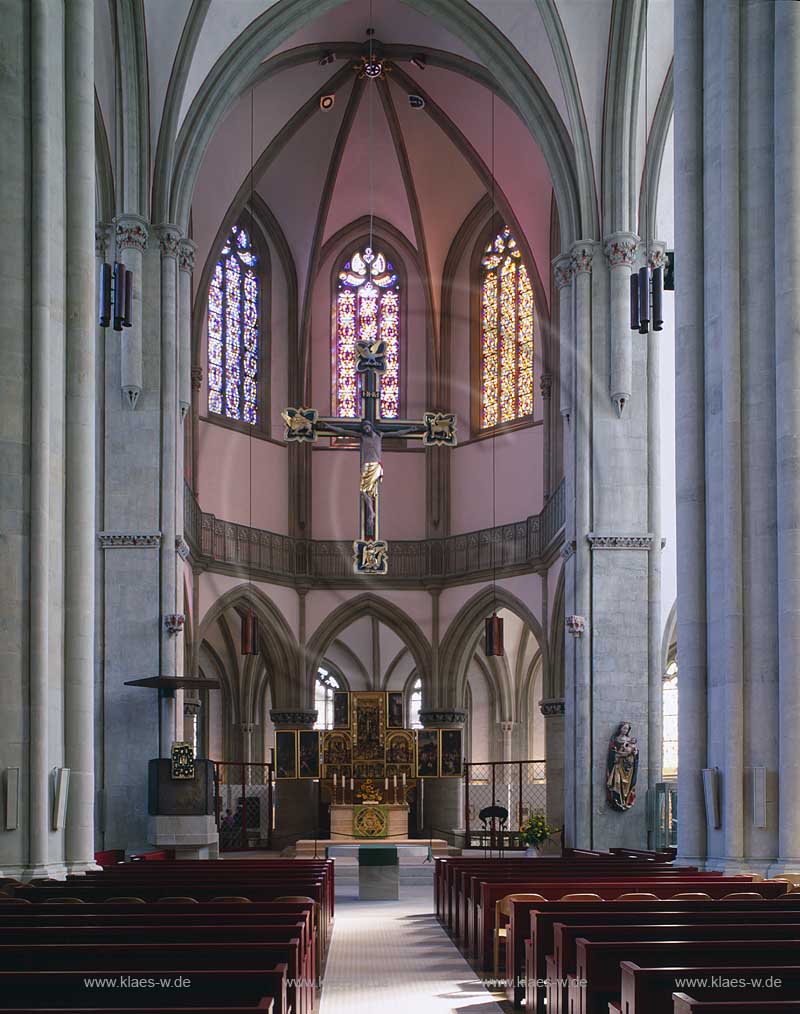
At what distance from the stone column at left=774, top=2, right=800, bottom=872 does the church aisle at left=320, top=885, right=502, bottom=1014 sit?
342cm

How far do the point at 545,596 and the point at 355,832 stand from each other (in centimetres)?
636

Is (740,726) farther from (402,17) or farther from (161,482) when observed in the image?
(402,17)

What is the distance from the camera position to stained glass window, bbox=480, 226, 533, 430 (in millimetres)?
32594

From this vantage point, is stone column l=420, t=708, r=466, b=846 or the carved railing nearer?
the carved railing

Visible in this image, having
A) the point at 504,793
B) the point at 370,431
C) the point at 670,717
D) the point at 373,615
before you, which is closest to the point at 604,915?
the point at 370,431

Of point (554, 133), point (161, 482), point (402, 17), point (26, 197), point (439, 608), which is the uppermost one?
point (402, 17)

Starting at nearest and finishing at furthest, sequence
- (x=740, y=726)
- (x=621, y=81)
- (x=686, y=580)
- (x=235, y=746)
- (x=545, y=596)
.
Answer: (x=740, y=726) → (x=686, y=580) → (x=621, y=81) → (x=545, y=596) → (x=235, y=746)

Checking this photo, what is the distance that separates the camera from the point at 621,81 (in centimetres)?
2342

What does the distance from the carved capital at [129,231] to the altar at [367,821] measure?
39.0 feet

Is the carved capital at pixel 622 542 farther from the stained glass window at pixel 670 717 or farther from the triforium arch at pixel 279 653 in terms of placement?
the triforium arch at pixel 279 653

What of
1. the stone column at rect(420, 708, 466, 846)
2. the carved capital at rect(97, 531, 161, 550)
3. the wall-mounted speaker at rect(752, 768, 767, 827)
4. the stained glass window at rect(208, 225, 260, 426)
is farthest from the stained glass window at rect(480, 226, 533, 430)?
the wall-mounted speaker at rect(752, 768, 767, 827)

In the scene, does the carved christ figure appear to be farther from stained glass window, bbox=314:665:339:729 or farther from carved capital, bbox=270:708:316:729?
stained glass window, bbox=314:665:339:729

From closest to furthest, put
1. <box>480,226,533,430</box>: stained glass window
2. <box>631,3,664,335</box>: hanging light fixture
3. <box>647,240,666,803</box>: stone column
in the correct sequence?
1. <box>631,3,664,335</box>: hanging light fixture
2. <box>647,240,666,803</box>: stone column
3. <box>480,226,533,430</box>: stained glass window

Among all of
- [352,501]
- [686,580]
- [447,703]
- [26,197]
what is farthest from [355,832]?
[26,197]
